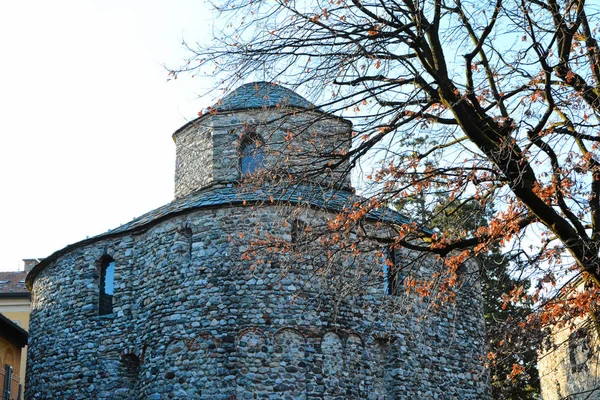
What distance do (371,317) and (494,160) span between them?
361 inches

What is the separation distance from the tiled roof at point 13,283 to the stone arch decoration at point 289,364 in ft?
73.4

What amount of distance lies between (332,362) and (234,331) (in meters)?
2.13

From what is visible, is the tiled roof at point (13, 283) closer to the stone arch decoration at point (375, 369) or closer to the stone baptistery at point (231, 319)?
the stone baptistery at point (231, 319)

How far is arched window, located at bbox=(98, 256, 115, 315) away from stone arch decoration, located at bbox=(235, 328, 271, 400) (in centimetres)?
428

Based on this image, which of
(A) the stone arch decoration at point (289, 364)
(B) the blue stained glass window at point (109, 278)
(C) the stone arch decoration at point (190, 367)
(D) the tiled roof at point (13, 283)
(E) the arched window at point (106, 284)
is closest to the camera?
(A) the stone arch decoration at point (289, 364)

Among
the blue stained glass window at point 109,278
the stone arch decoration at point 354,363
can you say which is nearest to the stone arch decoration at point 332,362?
the stone arch decoration at point 354,363

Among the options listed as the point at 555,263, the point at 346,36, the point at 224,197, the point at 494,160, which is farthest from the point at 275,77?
the point at 224,197

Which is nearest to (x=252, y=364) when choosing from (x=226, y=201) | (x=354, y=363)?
(x=354, y=363)

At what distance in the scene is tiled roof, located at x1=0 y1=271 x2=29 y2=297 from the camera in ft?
116

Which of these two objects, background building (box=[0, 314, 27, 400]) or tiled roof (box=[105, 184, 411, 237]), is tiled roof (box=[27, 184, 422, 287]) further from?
background building (box=[0, 314, 27, 400])

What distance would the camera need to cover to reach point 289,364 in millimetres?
15961

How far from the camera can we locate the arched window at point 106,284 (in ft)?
62.0

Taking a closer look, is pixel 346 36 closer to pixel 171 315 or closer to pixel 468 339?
pixel 171 315

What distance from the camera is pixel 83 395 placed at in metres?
18.2
